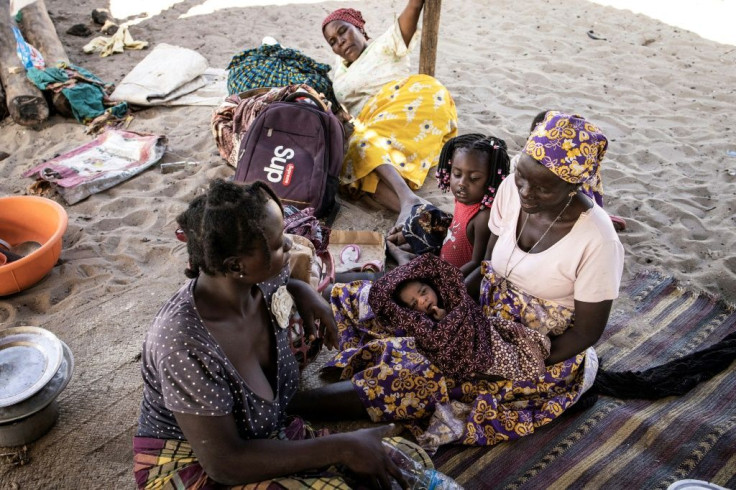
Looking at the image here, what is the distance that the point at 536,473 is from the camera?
2.21 metres

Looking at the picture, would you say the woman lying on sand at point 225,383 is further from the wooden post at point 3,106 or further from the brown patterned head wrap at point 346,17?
the wooden post at point 3,106

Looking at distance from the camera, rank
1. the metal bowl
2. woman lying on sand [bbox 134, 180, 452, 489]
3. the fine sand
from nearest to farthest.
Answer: woman lying on sand [bbox 134, 180, 452, 489] < the metal bowl < the fine sand

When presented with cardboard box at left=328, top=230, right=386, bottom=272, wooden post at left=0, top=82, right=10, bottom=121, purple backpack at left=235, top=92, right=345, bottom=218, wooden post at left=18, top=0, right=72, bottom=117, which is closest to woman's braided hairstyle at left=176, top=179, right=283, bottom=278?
cardboard box at left=328, top=230, right=386, bottom=272

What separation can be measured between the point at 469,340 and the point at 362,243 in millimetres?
1270

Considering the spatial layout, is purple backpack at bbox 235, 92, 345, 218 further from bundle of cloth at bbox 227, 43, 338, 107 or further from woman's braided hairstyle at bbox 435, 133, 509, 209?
woman's braided hairstyle at bbox 435, 133, 509, 209

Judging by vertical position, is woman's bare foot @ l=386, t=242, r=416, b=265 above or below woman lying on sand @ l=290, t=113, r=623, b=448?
below

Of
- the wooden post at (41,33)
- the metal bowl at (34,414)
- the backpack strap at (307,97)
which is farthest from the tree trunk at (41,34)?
the metal bowl at (34,414)

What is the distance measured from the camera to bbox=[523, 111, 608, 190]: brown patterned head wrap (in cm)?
197

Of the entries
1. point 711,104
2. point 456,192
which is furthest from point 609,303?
point 711,104

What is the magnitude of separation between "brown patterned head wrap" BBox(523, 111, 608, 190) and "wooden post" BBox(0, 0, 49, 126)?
4.36 metres

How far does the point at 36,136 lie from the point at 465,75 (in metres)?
3.78

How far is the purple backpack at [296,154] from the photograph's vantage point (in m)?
3.66

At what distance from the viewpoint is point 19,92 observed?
486cm

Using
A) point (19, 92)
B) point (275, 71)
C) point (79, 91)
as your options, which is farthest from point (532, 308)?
point (19, 92)
